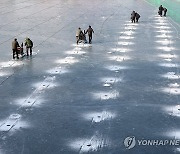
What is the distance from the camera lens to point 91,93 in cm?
1485

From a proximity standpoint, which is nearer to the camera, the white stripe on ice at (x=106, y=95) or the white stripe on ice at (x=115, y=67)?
the white stripe on ice at (x=106, y=95)

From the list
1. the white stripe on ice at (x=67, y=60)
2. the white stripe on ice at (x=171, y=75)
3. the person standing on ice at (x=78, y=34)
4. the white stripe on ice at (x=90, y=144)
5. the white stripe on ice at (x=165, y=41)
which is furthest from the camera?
the white stripe on ice at (x=165, y=41)

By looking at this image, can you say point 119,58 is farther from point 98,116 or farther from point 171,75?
point 98,116

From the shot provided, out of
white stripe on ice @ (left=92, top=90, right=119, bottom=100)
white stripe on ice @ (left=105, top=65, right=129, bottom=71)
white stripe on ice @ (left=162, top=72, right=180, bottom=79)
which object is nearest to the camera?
white stripe on ice @ (left=92, top=90, right=119, bottom=100)

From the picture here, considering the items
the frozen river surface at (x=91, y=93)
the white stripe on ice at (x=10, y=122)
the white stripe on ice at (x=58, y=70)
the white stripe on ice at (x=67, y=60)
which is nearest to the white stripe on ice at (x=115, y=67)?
the frozen river surface at (x=91, y=93)

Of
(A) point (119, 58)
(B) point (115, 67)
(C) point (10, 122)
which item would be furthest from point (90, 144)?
(A) point (119, 58)

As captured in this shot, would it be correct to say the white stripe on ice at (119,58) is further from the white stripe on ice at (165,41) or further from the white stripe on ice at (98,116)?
the white stripe on ice at (98,116)

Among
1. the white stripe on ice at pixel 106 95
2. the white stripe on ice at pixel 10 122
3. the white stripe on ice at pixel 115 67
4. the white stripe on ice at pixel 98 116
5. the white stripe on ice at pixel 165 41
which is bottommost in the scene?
the white stripe on ice at pixel 10 122

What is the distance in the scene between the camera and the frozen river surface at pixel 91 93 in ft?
35.4

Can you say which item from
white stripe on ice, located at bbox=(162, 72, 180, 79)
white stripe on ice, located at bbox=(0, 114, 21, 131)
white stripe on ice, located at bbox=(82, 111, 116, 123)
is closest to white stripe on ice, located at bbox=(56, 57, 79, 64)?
white stripe on ice, located at bbox=(162, 72, 180, 79)

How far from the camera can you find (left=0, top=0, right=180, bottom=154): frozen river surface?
1079cm

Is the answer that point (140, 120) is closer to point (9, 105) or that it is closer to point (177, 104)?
point (177, 104)

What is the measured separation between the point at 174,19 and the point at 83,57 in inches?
756

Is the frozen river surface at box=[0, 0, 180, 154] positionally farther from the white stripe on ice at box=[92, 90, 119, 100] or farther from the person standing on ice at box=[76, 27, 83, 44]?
the person standing on ice at box=[76, 27, 83, 44]
